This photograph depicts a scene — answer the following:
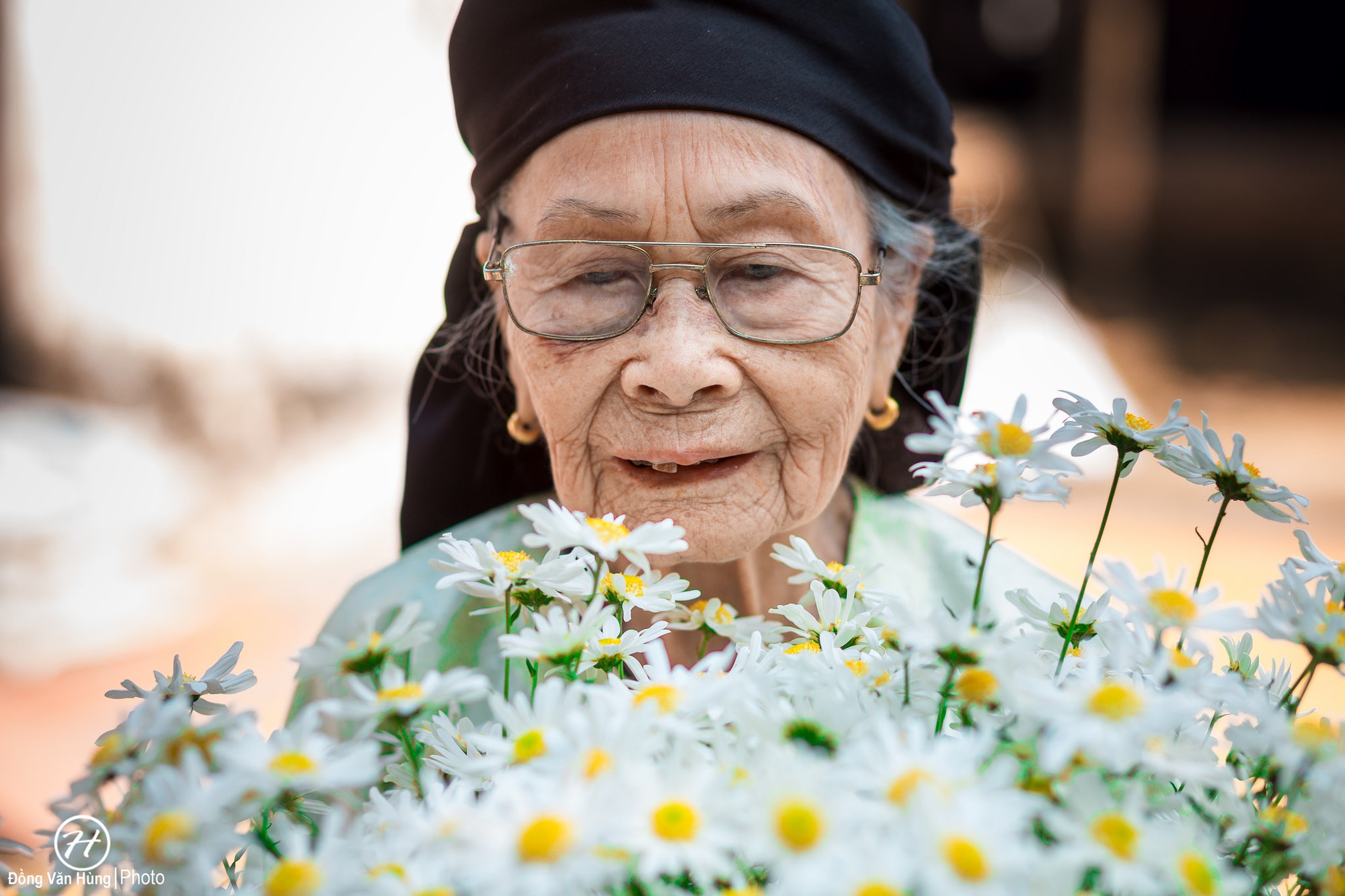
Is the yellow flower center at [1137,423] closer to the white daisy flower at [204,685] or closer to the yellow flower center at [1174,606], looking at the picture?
the yellow flower center at [1174,606]

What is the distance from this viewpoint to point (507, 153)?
5.06ft

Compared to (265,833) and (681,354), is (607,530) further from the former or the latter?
(681,354)

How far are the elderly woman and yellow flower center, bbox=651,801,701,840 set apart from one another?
721mm

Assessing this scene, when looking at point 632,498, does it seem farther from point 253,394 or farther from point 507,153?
point 253,394

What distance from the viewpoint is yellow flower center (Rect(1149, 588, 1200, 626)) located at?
775 mm

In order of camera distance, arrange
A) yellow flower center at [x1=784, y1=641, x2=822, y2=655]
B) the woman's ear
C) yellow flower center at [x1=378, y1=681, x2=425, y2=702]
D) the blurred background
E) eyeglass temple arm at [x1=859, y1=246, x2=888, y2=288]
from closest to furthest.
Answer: yellow flower center at [x1=378, y1=681, x2=425, y2=702] < yellow flower center at [x1=784, y1=641, x2=822, y2=655] < eyeglass temple arm at [x1=859, y1=246, x2=888, y2=288] < the woman's ear < the blurred background

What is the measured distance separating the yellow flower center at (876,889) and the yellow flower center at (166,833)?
1.38 ft

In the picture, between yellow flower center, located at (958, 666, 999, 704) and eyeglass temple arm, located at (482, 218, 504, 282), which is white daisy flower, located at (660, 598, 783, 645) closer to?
yellow flower center, located at (958, 666, 999, 704)

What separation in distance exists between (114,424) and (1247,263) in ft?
28.8

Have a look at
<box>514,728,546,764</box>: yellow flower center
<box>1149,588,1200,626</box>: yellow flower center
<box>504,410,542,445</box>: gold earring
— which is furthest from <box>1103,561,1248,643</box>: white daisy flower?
<box>504,410,542,445</box>: gold earring

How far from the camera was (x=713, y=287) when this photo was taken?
145 cm

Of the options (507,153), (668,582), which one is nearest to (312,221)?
(507,153)

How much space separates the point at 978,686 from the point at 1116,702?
4.4 inches

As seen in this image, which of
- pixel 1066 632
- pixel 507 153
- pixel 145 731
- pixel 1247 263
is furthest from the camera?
pixel 1247 263
